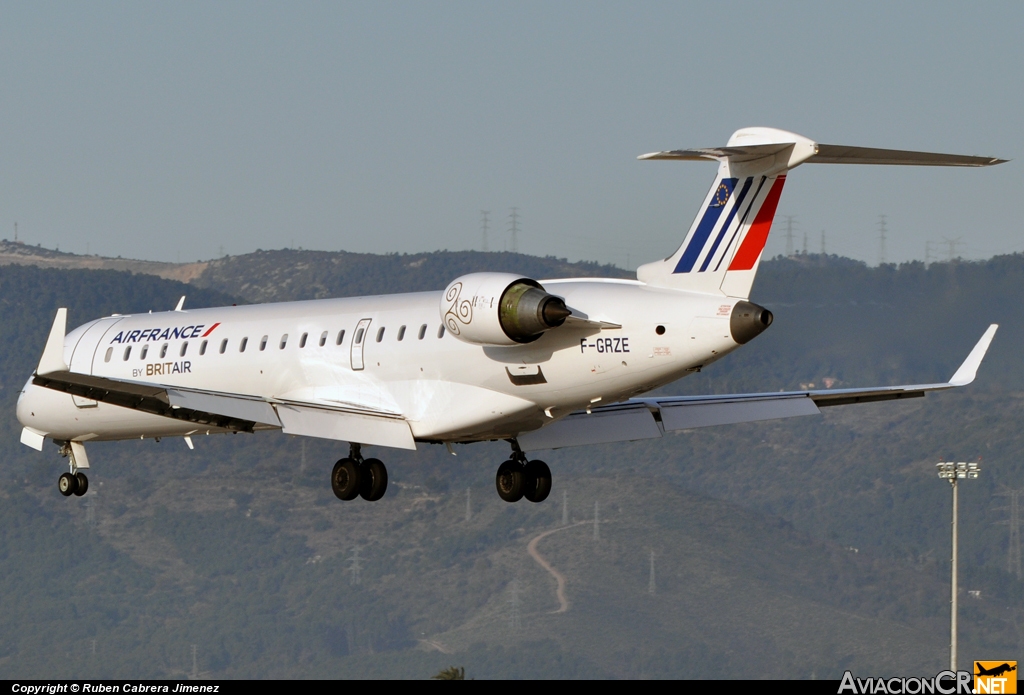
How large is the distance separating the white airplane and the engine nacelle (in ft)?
0.09

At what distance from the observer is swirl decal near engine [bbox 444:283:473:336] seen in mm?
27281

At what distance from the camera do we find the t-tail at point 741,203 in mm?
24594

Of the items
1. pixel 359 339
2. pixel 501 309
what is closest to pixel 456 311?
pixel 501 309

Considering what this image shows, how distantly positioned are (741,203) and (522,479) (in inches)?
343

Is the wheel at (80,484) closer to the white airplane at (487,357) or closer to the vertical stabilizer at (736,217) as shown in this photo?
the white airplane at (487,357)

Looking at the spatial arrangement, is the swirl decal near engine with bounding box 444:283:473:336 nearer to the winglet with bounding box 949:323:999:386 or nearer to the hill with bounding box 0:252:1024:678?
the winglet with bounding box 949:323:999:386

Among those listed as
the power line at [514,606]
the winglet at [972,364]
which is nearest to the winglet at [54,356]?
the winglet at [972,364]

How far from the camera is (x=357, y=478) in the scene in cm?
3181

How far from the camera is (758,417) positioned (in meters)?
31.3

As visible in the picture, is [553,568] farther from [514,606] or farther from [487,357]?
[487,357]

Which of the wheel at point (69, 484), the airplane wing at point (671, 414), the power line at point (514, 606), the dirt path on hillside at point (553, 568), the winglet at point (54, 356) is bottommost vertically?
the power line at point (514, 606)

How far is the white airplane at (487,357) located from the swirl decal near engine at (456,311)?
39 mm

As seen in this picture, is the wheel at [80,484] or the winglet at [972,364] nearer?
the winglet at [972,364]

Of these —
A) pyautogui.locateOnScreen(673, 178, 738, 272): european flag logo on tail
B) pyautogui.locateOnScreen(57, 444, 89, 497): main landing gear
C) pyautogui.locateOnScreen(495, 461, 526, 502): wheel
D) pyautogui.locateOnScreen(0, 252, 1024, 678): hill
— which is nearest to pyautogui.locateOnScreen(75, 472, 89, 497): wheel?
pyautogui.locateOnScreen(57, 444, 89, 497): main landing gear
